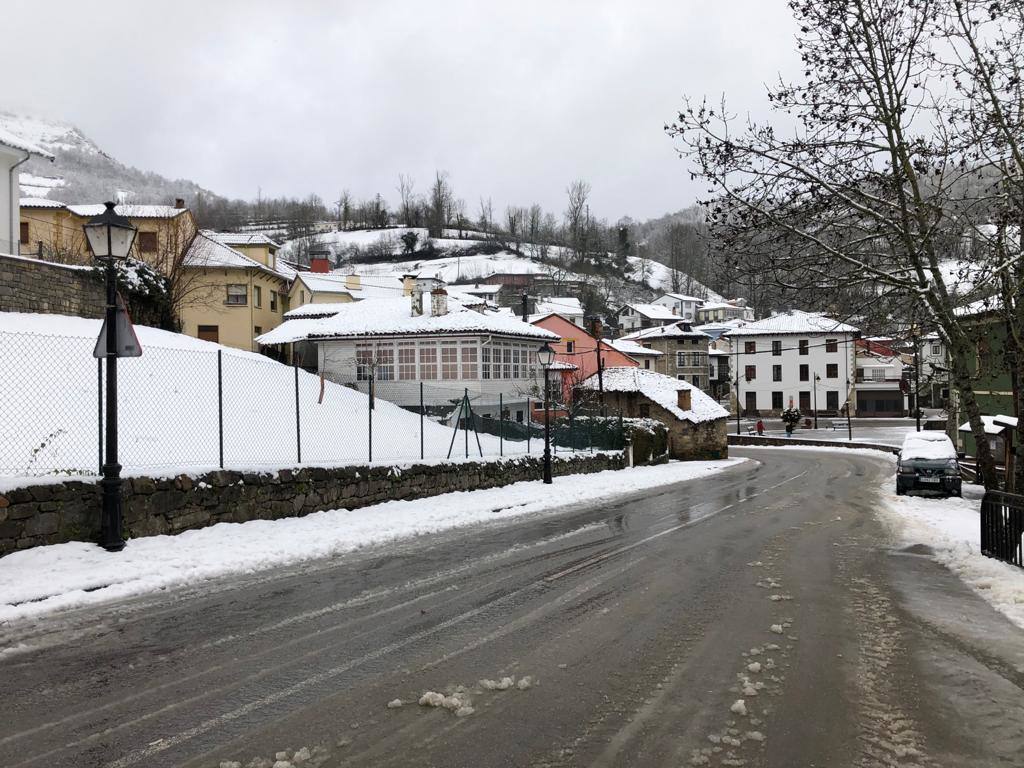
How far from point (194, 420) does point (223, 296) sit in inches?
1209

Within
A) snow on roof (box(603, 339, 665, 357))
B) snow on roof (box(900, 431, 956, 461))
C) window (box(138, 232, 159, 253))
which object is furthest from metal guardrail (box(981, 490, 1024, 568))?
snow on roof (box(603, 339, 665, 357))

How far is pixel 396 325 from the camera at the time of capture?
116ft

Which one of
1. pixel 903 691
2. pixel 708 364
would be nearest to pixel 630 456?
pixel 903 691

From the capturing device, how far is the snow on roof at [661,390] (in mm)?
48812

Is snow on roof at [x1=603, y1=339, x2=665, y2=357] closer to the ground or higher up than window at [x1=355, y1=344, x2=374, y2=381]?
higher up

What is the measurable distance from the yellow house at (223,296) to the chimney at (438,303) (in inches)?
566

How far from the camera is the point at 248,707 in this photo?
4855mm

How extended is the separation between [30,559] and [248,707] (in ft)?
18.0

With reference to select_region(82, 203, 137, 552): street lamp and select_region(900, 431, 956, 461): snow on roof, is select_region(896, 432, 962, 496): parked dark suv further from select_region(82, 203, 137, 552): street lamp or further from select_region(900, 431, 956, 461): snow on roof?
select_region(82, 203, 137, 552): street lamp

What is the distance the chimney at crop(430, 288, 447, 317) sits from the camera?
36406mm

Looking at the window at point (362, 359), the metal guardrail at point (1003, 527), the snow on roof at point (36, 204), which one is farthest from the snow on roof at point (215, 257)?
the metal guardrail at point (1003, 527)

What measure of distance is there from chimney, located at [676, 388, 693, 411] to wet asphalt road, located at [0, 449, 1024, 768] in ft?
131

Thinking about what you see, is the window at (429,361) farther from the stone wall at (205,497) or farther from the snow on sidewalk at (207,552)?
the snow on sidewalk at (207,552)

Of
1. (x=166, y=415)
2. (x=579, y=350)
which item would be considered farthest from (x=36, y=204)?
(x=579, y=350)
